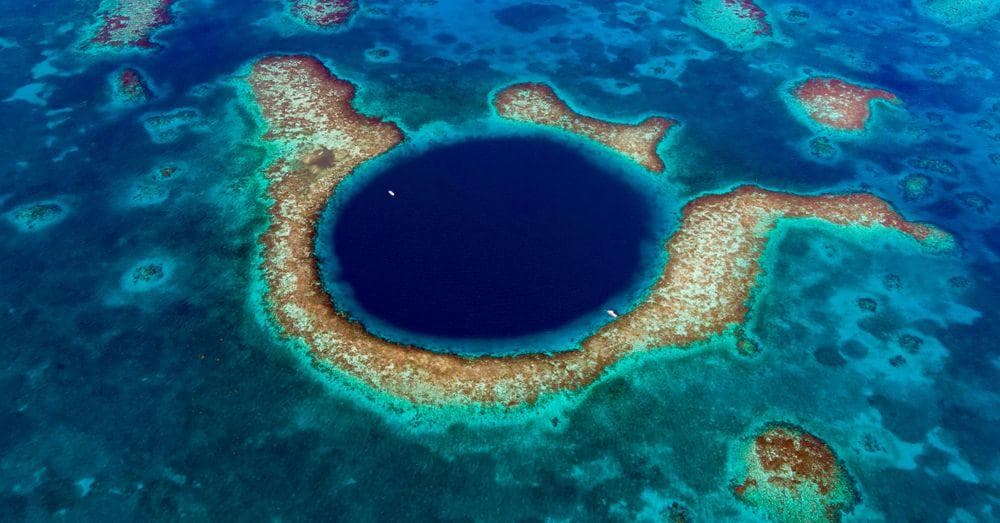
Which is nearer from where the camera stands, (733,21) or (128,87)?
(128,87)

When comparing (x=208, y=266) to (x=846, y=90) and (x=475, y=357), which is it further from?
(x=846, y=90)

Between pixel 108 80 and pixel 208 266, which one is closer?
pixel 208 266

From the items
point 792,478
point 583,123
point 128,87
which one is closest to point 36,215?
point 128,87

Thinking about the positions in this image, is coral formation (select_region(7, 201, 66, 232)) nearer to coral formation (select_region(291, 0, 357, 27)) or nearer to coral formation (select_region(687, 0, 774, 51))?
coral formation (select_region(291, 0, 357, 27))

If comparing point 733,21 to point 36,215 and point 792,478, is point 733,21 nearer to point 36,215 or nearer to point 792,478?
point 792,478

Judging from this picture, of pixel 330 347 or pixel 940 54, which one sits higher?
→ pixel 940 54

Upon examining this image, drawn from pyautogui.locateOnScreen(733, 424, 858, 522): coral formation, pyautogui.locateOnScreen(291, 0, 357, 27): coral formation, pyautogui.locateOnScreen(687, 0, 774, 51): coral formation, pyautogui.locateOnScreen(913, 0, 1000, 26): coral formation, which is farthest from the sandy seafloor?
pyautogui.locateOnScreen(913, 0, 1000, 26): coral formation

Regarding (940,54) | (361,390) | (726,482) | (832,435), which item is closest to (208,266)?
(361,390)
